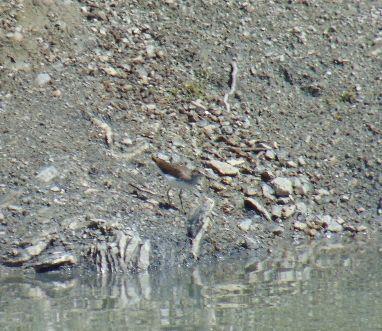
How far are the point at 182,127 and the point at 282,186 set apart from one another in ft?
3.49

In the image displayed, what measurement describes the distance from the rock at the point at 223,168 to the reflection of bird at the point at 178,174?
17 cm

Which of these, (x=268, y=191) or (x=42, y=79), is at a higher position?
(x=42, y=79)

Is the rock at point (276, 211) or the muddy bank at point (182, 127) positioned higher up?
the muddy bank at point (182, 127)

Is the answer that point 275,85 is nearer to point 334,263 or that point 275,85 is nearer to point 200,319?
point 334,263

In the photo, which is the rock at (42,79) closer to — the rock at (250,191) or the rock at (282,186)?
the rock at (250,191)

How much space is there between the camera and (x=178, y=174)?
5.43 m

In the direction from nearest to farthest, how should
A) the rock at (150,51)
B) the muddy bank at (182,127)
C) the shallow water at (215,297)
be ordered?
the shallow water at (215,297) < the muddy bank at (182,127) < the rock at (150,51)

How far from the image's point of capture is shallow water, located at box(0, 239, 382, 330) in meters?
3.34

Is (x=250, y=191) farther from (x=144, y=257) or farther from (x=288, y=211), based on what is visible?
(x=144, y=257)

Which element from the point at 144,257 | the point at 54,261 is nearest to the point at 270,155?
the point at 144,257

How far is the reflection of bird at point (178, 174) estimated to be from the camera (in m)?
5.36

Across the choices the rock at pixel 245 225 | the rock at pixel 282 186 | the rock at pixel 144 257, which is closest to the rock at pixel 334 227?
the rock at pixel 282 186

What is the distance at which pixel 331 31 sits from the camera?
7.22 metres

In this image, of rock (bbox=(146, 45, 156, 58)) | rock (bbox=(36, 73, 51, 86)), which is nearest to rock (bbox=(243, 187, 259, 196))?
rock (bbox=(146, 45, 156, 58))
